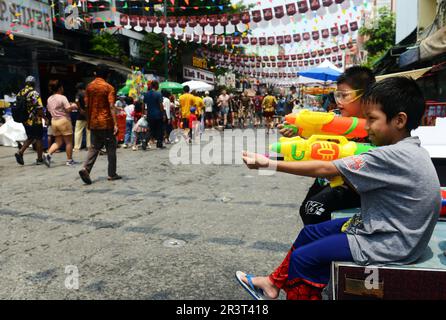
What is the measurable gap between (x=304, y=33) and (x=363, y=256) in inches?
556

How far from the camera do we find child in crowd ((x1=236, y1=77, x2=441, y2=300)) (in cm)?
175

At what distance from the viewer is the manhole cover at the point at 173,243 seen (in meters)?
3.63

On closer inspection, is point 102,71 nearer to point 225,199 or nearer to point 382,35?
point 225,199

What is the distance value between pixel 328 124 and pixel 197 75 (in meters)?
27.8

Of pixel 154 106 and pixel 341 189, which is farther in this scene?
pixel 154 106

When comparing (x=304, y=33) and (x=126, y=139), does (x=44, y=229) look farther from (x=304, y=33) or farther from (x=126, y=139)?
(x=304, y=33)

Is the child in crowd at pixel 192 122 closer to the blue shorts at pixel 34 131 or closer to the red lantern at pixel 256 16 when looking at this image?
the red lantern at pixel 256 16

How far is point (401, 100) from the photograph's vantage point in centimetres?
182

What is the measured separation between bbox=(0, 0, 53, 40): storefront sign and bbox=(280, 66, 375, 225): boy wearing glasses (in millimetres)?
12856

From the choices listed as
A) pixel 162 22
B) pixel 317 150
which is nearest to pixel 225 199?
pixel 317 150

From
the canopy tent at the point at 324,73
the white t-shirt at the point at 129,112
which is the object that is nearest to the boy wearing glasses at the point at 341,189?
the white t-shirt at the point at 129,112

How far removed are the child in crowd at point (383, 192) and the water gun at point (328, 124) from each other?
29.9 inches
